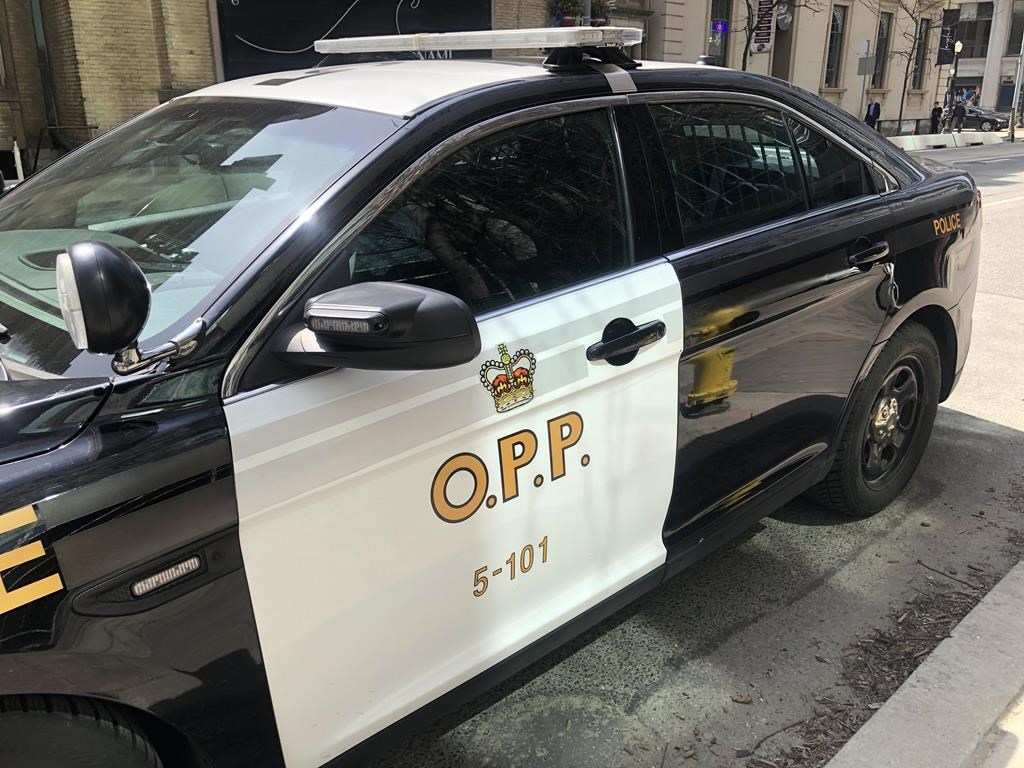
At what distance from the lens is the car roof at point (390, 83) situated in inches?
82.8

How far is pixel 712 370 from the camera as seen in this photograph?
2506 mm

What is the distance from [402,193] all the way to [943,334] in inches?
108

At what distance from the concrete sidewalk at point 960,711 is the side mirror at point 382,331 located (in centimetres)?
164

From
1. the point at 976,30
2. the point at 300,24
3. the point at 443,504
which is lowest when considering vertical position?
the point at 443,504

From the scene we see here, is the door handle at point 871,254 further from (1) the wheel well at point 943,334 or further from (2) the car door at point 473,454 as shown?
(2) the car door at point 473,454

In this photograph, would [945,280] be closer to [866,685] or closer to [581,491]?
[866,685]

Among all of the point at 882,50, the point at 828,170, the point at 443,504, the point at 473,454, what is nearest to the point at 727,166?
the point at 828,170

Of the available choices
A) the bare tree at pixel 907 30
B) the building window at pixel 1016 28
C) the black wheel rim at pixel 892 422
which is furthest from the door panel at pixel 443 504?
the building window at pixel 1016 28

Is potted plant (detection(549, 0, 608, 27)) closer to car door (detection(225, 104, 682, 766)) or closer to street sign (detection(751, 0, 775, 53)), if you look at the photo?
street sign (detection(751, 0, 775, 53))

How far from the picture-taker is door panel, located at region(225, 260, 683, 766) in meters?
1.66

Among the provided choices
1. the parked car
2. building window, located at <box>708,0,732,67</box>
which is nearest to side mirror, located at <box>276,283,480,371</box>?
building window, located at <box>708,0,732,67</box>

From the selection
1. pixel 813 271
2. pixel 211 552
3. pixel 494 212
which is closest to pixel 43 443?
pixel 211 552

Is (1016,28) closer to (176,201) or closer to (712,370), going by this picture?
→ (712,370)

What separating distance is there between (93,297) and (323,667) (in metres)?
0.85
